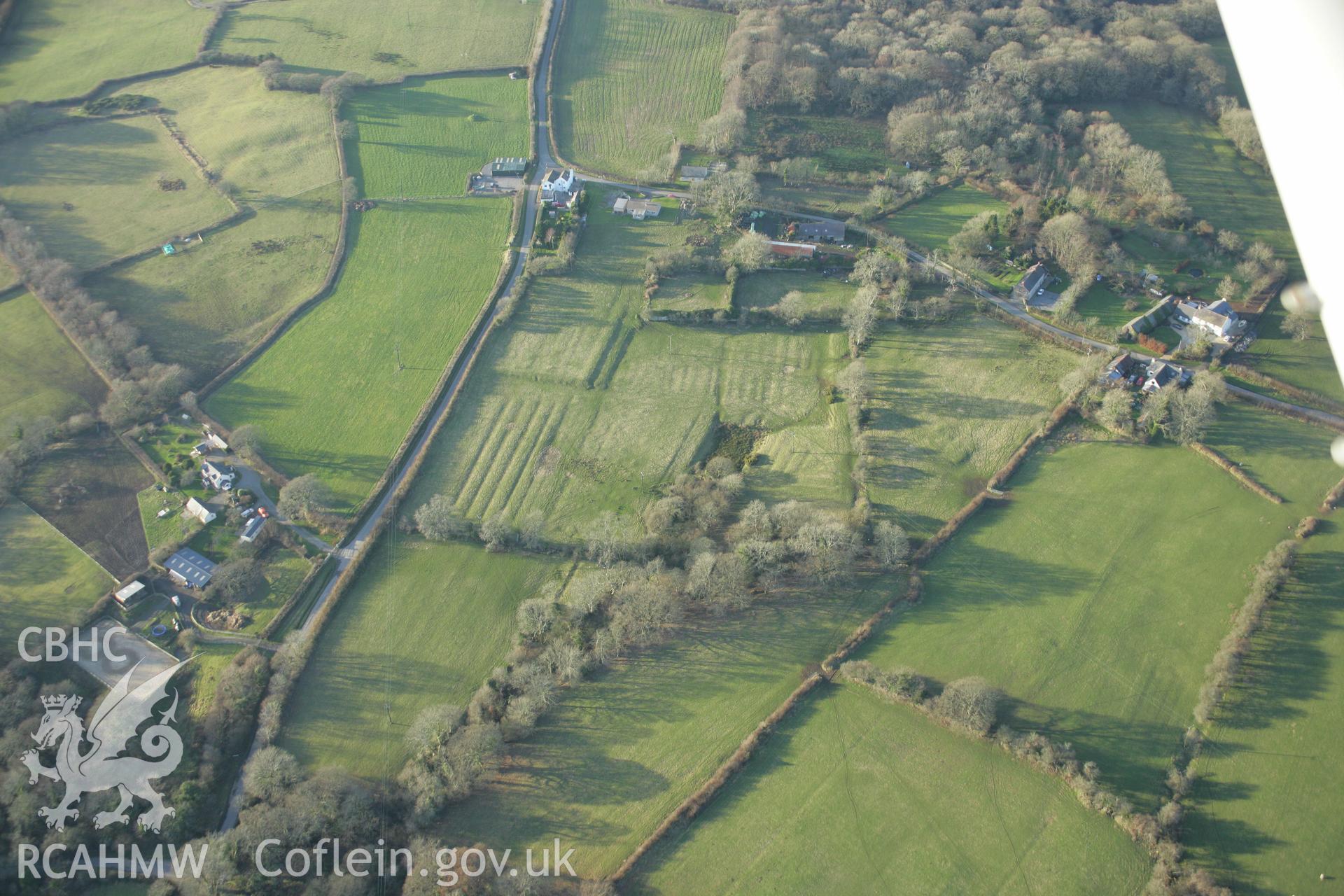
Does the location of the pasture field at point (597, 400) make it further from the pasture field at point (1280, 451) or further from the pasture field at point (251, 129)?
the pasture field at point (251, 129)

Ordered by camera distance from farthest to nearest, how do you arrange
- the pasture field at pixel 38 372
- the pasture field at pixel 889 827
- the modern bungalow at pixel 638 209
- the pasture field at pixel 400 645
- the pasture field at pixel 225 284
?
the modern bungalow at pixel 638 209 < the pasture field at pixel 225 284 < the pasture field at pixel 38 372 < the pasture field at pixel 400 645 < the pasture field at pixel 889 827

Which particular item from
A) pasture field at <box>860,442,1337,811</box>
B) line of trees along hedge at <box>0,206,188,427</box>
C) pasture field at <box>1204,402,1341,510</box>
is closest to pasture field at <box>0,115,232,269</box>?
line of trees along hedge at <box>0,206,188,427</box>

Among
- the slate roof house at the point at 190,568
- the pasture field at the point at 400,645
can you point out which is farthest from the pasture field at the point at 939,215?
the slate roof house at the point at 190,568

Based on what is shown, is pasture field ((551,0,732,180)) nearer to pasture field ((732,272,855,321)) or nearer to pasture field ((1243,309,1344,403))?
pasture field ((732,272,855,321))

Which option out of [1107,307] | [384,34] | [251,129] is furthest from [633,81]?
[1107,307]

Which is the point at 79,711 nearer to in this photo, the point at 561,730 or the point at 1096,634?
the point at 561,730

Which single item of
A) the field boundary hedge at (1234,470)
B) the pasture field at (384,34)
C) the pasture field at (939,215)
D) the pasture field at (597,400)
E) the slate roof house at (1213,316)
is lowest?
the pasture field at (597,400)
